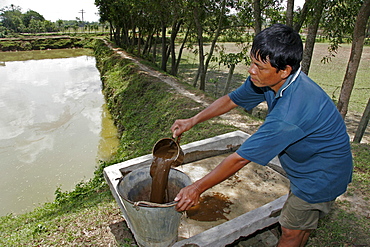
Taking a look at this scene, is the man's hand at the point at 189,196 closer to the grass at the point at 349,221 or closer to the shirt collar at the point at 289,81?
the shirt collar at the point at 289,81

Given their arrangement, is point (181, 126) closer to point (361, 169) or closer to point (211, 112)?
A: point (211, 112)

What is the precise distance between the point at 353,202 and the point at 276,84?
2.36m

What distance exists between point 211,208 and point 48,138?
6.82 metres

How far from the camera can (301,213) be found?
1888 millimetres

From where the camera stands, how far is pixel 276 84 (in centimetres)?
176

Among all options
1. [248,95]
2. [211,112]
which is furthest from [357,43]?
[211,112]

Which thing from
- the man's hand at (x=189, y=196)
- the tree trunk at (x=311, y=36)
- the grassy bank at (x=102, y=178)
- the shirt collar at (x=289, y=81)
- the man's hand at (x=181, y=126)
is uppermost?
the tree trunk at (x=311, y=36)

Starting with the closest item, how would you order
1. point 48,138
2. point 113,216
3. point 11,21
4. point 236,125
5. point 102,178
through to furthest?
1. point 113,216
2. point 102,178
3. point 236,125
4. point 48,138
5. point 11,21

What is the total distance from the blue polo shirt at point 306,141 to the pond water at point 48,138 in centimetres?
500

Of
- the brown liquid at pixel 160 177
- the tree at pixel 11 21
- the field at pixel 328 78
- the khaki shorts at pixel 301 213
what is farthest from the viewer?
the tree at pixel 11 21

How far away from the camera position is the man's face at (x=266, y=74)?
1648 millimetres

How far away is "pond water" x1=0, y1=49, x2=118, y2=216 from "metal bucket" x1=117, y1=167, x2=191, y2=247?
347 centimetres

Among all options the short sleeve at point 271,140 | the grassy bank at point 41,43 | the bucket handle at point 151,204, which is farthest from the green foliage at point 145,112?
the grassy bank at point 41,43

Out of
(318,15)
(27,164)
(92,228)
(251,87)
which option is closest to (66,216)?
(92,228)
